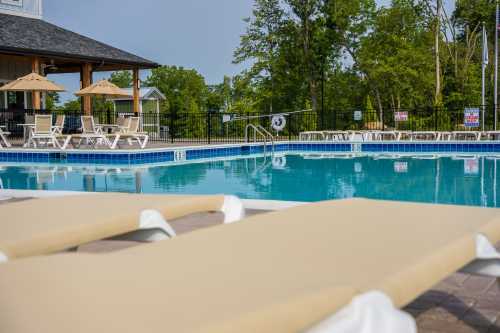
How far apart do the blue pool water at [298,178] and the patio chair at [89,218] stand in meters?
5.24

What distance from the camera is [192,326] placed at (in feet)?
4.11

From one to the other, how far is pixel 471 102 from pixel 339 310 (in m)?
32.3

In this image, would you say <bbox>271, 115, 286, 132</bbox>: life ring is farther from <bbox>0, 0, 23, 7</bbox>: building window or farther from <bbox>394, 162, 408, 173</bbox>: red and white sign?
<bbox>0, 0, 23, 7</bbox>: building window

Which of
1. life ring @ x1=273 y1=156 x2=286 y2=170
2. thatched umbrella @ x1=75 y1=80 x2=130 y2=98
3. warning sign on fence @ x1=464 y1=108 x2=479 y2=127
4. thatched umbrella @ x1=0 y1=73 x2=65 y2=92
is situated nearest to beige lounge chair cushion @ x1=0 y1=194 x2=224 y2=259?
life ring @ x1=273 y1=156 x2=286 y2=170

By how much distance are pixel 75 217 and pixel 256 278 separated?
129cm

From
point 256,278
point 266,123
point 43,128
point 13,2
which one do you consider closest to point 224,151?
point 43,128

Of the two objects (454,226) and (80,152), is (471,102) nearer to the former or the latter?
(80,152)

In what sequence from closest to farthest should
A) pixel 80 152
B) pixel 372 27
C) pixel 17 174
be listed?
pixel 17 174 < pixel 80 152 < pixel 372 27

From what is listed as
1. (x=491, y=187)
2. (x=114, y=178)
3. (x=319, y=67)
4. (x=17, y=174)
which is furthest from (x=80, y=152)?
(x=319, y=67)

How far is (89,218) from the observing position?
262cm

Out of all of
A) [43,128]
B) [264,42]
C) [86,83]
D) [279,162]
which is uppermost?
[264,42]

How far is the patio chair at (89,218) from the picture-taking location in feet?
7.41

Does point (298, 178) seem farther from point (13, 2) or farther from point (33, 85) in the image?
point (13, 2)

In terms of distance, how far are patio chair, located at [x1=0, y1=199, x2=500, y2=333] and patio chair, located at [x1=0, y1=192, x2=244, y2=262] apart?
1.43ft
